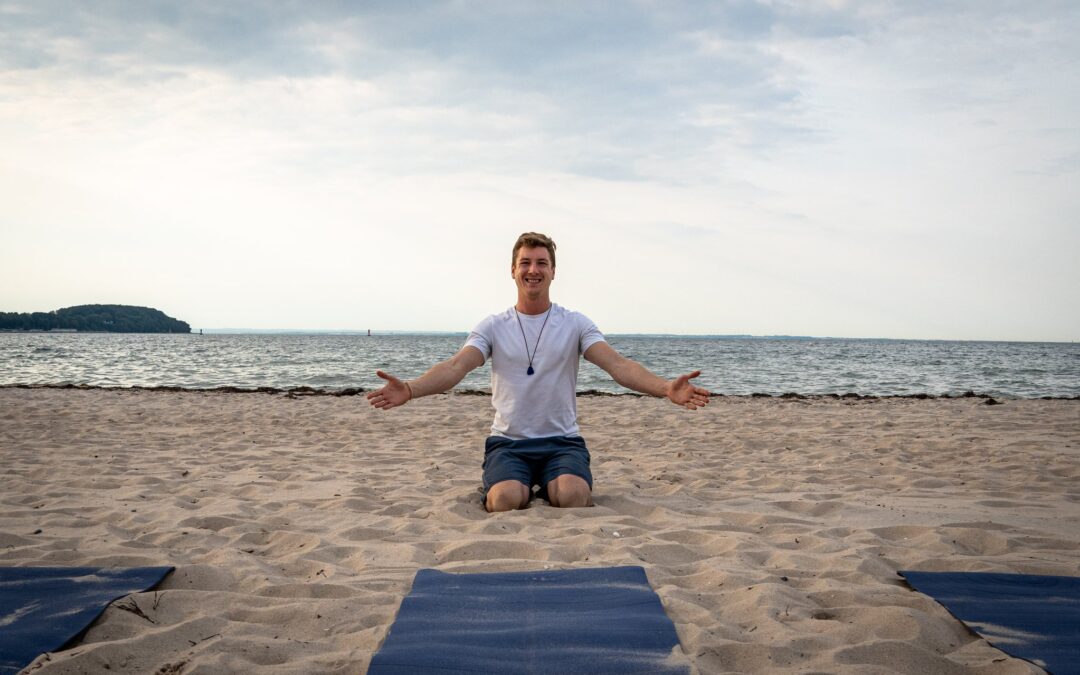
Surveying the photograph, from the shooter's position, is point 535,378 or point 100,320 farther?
point 100,320

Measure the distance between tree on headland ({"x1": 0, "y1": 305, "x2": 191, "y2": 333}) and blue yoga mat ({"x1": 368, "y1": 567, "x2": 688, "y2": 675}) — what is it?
418ft

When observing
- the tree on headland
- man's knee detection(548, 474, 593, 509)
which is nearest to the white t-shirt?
man's knee detection(548, 474, 593, 509)

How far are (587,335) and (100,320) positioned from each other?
451 ft

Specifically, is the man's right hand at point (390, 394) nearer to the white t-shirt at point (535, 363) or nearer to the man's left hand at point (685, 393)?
the white t-shirt at point (535, 363)

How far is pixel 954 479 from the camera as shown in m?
5.55

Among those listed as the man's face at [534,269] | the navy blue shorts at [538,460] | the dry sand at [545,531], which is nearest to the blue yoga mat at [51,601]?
the dry sand at [545,531]

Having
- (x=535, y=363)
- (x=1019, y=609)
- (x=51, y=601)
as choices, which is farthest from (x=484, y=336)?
(x=1019, y=609)

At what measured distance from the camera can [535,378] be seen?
4391 millimetres

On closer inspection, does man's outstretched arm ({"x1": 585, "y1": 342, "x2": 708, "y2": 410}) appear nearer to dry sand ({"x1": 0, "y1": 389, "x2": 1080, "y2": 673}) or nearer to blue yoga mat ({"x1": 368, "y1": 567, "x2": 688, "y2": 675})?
dry sand ({"x1": 0, "y1": 389, "x2": 1080, "y2": 673})

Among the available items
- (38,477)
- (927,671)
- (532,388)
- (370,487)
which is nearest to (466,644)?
(927,671)

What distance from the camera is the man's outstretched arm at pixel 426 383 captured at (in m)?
3.68

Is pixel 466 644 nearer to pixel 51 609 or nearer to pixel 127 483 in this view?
pixel 51 609

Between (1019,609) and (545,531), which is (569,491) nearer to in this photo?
(545,531)

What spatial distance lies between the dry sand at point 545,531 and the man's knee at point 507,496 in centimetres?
13
